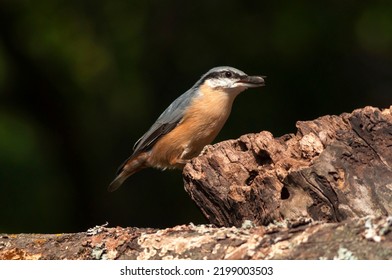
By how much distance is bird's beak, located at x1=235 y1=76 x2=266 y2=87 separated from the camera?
5.63m

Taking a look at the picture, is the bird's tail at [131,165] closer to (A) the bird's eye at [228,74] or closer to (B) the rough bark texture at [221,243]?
(A) the bird's eye at [228,74]

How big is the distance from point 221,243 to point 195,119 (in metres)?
2.78

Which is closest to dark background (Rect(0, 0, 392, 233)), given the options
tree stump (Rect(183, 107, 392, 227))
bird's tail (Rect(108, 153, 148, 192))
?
bird's tail (Rect(108, 153, 148, 192))

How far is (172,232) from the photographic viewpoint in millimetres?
3299

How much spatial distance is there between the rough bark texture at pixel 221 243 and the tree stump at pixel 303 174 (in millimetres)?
347

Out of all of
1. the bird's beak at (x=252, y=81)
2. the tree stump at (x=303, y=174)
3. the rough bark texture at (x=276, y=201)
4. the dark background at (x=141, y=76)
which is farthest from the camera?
the dark background at (x=141, y=76)

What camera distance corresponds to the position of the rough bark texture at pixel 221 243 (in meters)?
2.66

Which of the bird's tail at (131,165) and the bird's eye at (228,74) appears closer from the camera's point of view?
the bird's eye at (228,74)

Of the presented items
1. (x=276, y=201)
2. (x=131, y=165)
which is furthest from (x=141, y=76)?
(x=276, y=201)

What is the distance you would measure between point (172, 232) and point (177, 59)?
5.04 meters

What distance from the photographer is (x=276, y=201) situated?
3438 millimetres

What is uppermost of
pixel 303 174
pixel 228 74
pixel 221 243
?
pixel 228 74

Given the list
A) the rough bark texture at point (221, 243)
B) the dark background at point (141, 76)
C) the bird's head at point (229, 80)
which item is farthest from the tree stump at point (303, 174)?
the dark background at point (141, 76)

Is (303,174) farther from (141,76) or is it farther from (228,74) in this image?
(141,76)
